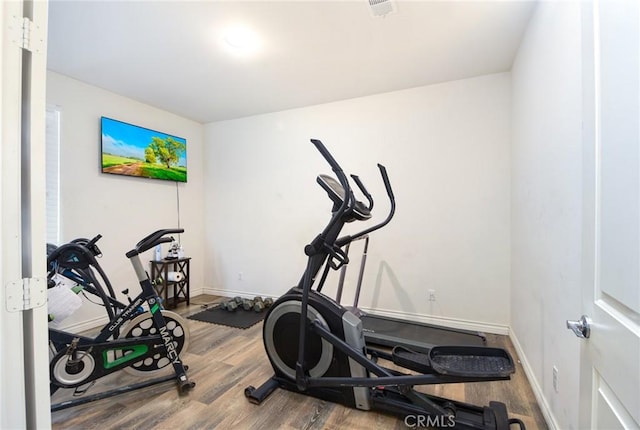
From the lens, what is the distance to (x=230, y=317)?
3576 millimetres

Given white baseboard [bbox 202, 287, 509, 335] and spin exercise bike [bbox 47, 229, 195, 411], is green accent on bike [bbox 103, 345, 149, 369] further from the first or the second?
white baseboard [bbox 202, 287, 509, 335]

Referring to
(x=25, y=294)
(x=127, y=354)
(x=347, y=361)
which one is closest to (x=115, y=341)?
(x=127, y=354)

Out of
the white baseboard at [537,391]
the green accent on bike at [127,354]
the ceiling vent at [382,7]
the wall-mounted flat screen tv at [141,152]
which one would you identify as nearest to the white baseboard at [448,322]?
the white baseboard at [537,391]

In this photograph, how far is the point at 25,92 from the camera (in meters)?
0.95

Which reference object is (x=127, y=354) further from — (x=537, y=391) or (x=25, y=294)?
(x=537, y=391)

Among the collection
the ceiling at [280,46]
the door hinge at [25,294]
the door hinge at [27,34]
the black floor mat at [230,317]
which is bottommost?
the black floor mat at [230,317]

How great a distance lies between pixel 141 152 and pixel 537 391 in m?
4.53

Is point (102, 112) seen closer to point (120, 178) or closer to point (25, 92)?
point (120, 178)

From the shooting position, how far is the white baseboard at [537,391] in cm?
163

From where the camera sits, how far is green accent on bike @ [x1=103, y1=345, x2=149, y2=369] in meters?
1.97

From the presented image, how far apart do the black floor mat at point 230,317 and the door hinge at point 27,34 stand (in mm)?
2916

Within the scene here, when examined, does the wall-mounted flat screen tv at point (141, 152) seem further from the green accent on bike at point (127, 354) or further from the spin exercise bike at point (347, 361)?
the spin exercise bike at point (347, 361)

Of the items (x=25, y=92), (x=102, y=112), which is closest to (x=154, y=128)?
(x=102, y=112)

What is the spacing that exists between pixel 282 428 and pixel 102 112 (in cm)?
369
